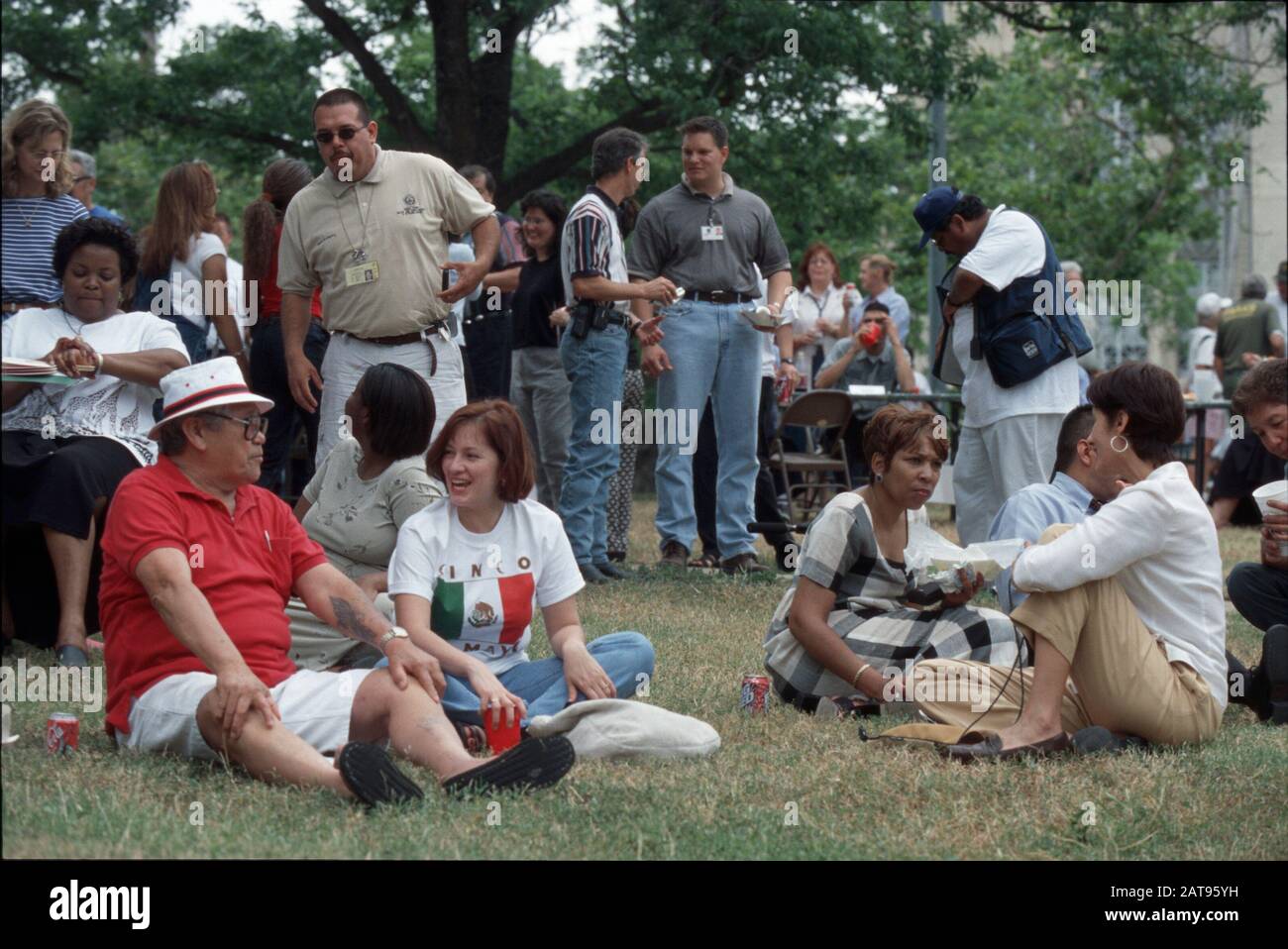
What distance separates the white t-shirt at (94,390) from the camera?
22.1 ft

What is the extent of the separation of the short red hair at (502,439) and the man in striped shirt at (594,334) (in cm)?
360

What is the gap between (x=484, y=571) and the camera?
5098 mm

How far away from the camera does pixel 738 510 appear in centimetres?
927

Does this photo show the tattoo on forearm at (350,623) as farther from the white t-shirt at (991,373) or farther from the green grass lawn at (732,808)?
the white t-shirt at (991,373)

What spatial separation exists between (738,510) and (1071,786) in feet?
15.3

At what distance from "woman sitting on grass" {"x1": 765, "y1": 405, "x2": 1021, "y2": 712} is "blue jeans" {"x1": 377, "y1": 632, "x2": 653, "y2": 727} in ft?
1.93

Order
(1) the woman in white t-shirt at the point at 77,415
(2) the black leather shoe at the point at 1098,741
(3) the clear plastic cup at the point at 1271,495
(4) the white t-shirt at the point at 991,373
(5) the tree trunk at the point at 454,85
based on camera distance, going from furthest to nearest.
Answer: (5) the tree trunk at the point at 454,85, (4) the white t-shirt at the point at 991,373, (1) the woman in white t-shirt at the point at 77,415, (3) the clear plastic cup at the point at 1271,495, (2) the black leather shoe at the point at 1098,741

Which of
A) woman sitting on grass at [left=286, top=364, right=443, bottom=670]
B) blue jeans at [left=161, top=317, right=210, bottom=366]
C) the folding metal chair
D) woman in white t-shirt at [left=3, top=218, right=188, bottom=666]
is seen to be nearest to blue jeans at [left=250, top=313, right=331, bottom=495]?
blue jeans at [left=161, top=317, right=210, bottom=366]

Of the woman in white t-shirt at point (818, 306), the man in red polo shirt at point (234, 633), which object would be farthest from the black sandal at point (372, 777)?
the woman in white t-shirt at point (818, 306)

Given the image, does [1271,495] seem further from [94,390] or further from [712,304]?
[94,390]

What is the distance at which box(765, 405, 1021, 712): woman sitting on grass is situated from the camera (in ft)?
18.6

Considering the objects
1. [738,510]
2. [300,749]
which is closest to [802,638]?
[300,749]

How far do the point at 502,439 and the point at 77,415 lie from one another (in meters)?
2.47
